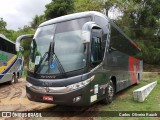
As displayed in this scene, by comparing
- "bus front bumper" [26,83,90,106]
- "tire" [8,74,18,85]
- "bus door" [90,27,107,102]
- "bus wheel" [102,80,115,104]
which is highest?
"bus door" [90,27,107,102]

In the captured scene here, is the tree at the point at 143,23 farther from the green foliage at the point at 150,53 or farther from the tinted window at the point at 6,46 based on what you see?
the tinted window at the point at 6,46

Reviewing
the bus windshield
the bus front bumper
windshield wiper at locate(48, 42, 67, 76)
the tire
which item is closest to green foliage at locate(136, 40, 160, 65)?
the tire

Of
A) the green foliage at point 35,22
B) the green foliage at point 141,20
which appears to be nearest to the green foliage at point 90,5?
the green foliage at point 141,20

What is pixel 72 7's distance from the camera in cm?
4247

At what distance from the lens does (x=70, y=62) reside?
25.9ft

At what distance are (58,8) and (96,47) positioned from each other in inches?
1349

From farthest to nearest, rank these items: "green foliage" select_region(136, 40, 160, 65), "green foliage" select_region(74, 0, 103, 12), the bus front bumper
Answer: "green foliage" select_region(74, 0, 103, 12) → "green foliage" select_region(136, 40, 160, 65) → the bus front bumper

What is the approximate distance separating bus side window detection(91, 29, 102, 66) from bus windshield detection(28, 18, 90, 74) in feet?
1.47

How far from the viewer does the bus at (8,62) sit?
56.4 feet

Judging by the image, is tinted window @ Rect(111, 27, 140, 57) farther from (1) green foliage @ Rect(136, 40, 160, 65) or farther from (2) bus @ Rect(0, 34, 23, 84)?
(1) green foliage @ Rect(136, 40, 160, 65)

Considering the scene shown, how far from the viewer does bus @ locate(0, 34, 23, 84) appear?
1719cm

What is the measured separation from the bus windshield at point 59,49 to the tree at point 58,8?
33417 mm

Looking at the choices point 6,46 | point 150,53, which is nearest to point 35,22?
point 150,53

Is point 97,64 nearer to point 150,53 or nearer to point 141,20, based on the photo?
point 150,53
